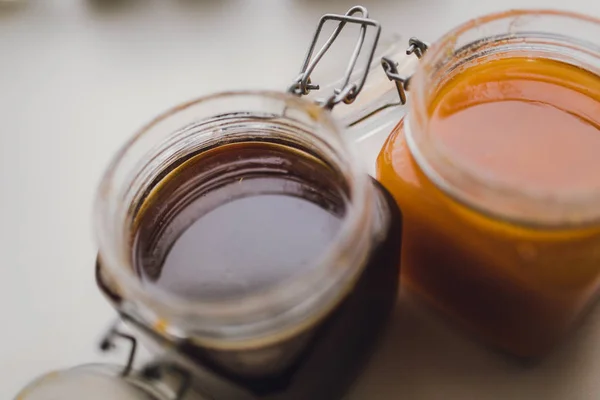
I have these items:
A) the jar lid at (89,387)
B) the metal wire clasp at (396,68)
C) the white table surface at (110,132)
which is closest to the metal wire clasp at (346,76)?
the metal wire clasp at (396,68)

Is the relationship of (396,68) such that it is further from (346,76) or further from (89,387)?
(89,387)

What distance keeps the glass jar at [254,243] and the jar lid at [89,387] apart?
8 centimetres

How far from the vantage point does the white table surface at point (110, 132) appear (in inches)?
20.2

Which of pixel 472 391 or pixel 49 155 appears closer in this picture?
pixel 472 391

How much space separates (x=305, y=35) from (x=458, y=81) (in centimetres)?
24

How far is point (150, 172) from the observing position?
459 mm

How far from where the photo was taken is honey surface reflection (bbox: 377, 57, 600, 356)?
41 centimetres

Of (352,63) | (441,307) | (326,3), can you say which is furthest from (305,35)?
(441,307)

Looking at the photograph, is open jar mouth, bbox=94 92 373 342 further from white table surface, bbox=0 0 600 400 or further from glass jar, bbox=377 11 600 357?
white table surface, bbox=0 0 600 400

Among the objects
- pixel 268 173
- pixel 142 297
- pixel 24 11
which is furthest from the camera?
pixel 24 11

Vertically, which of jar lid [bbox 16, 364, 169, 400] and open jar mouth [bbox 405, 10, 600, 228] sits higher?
open jar mouth [bbox 405, 10, 600, 228]

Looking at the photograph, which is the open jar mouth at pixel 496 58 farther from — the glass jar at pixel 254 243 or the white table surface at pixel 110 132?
the white table surface at pixel 110 132

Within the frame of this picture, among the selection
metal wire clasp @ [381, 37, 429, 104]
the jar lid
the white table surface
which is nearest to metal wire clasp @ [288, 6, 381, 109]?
metal wire clasp @ [381, 37, 429, 104]

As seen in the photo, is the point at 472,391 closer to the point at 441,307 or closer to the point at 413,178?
the point at 441,307
